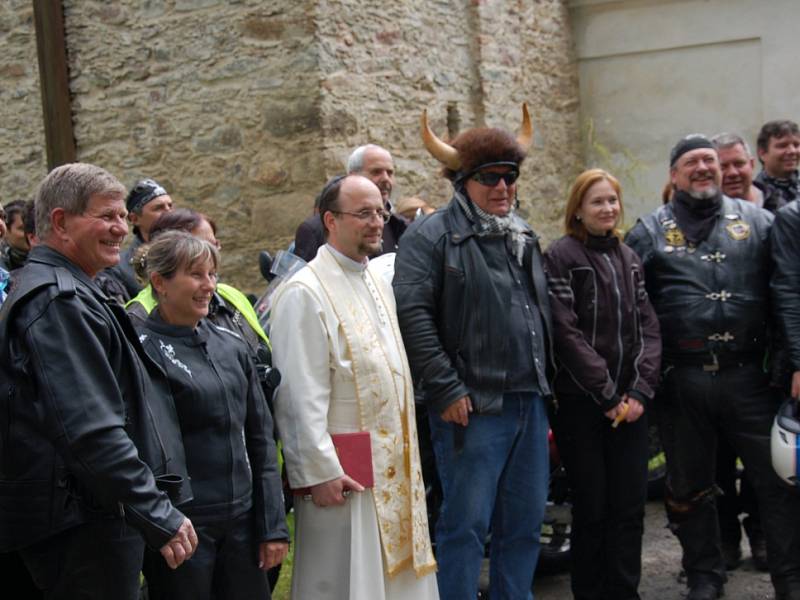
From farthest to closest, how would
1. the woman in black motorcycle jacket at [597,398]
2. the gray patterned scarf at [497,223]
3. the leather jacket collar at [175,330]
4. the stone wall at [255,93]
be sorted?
the stone wall at [255,93] → the woman in black motorcycle jacket at [597,398] → the gray patterned scarf at [497,223] → the leather jacket collar at [175,330]

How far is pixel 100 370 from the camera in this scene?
293 cm

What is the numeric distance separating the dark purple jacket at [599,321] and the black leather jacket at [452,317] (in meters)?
0.40

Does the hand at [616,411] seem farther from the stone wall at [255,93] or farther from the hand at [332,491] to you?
the stone wall at [255,93]

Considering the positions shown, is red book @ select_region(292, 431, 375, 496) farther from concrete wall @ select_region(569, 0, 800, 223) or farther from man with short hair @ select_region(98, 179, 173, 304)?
concrete wall @ select_region(569, 0, 800, 223)

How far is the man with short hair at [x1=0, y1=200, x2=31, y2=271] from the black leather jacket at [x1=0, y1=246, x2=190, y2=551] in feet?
8.79

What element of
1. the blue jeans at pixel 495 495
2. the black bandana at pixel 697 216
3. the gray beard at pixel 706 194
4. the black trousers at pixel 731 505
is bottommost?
the black trousers at pixel 731 505

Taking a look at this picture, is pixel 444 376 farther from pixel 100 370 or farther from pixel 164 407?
pixel 100 370

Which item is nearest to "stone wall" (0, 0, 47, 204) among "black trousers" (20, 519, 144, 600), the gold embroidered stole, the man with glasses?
the man with glasses

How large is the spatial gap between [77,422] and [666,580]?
3.56 metres

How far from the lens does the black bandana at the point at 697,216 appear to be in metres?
4.96

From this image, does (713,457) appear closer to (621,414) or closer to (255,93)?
(621,414)

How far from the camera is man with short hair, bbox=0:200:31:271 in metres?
5.64

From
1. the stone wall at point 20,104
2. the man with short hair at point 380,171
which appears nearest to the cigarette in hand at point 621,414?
the man with short hair at point 380,171

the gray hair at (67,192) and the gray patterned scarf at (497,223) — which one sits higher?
the gray hair at (67,192)
